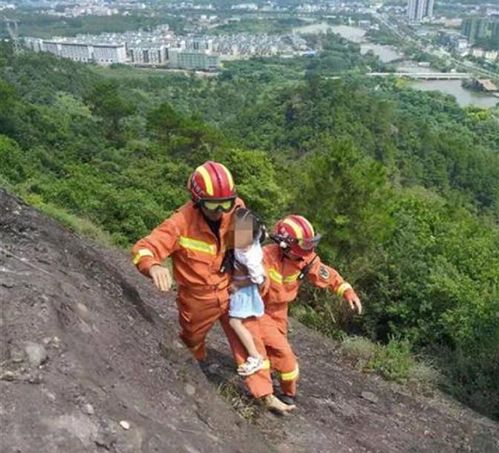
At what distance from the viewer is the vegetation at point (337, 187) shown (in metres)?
6.31

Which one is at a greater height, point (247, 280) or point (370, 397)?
point (247, 280)

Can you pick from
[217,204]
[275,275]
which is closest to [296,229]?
[275,275]

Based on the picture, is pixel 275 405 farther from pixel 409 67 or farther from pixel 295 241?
pixel 409 67

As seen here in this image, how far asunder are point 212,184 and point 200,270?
545 mm

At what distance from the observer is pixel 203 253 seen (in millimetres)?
3650

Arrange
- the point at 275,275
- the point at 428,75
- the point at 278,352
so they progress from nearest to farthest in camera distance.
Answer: the point at 278,352
the point at 275,275
the point at 428,75

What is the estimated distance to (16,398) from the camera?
98.0 inches

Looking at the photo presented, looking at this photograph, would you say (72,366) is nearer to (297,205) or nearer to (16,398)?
(16,398)

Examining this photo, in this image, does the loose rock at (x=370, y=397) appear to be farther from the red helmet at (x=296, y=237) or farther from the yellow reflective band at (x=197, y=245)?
the yellow reflective band at (x=197, y=245)

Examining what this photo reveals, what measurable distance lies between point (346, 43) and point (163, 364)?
5008 inches

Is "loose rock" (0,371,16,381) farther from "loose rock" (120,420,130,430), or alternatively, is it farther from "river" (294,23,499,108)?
"river" (294,23,499,108)

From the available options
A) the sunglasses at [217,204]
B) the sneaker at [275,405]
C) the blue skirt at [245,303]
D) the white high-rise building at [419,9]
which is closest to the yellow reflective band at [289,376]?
the sneaker at [275,405]

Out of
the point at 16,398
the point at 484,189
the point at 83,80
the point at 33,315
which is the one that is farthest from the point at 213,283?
the point at 83,80

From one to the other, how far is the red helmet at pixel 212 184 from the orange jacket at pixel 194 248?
19 cm
